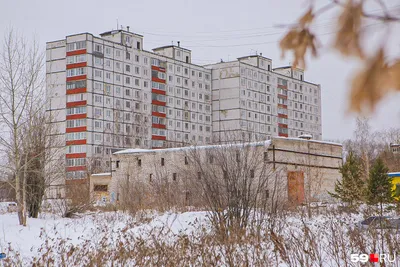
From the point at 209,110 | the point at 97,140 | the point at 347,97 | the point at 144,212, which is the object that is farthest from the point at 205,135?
the point at 347,97

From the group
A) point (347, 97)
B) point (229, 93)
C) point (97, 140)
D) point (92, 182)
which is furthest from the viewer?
point (229, 93)

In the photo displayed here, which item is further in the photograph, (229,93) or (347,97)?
(229,93)

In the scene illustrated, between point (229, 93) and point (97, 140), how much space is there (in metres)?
21.4

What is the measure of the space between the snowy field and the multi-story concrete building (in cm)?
3191

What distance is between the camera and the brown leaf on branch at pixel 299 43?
166 cm

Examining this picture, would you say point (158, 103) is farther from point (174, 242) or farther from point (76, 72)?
point (174, 242)

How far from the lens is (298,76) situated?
288 feet

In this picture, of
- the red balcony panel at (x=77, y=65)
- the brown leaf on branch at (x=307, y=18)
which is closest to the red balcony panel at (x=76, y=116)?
the red balcony panel at (x=77, y=65)

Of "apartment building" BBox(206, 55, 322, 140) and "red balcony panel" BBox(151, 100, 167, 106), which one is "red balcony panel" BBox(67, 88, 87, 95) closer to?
"red balcony panel" BBox(151, 100, 167, 106)

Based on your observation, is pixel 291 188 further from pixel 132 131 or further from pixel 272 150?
pixel 132 131

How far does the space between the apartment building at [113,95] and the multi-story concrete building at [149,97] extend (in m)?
0.11

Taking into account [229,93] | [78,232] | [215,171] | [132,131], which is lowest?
[78,232]

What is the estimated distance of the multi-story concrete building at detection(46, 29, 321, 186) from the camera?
6150 cm

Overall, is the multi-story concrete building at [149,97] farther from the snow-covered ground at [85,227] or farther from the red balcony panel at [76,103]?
the snow-covered ground at [85,227]
